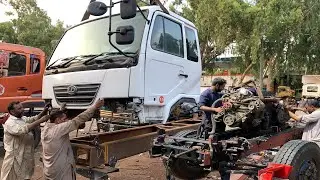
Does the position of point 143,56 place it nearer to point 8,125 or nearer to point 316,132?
point 8,125

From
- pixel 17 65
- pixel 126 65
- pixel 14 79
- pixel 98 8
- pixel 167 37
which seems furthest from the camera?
pixel 17 65

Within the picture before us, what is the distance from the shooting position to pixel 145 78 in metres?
5.00

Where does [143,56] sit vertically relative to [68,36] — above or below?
below

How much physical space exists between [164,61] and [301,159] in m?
2.30

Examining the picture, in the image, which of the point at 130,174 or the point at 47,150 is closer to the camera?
the point at 47,150

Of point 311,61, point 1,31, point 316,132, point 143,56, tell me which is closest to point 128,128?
point 143,56

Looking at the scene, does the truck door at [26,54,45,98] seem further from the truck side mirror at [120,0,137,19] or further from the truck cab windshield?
the truck side mirror at [120,0,137,19]

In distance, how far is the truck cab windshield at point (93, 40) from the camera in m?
5.12

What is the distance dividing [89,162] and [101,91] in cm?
114

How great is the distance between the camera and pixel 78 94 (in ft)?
16.9

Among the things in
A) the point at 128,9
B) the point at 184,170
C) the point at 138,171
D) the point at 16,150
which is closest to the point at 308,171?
the point at 184,170

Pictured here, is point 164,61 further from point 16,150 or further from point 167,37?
point 16,150

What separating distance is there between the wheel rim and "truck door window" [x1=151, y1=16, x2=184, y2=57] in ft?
8.00

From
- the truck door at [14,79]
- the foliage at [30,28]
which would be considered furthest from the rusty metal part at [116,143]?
the foliage at [30,28]
